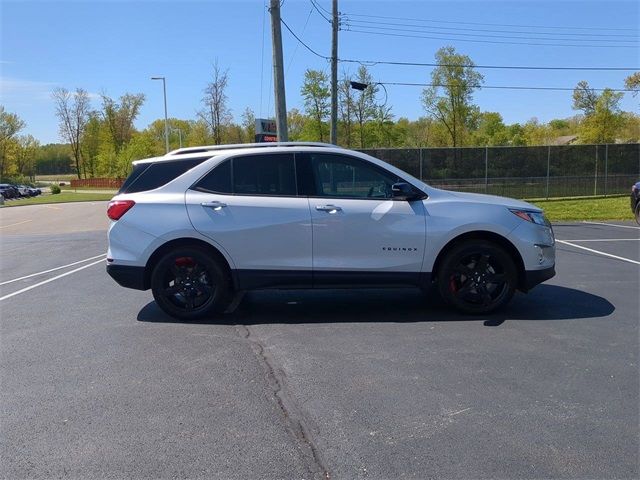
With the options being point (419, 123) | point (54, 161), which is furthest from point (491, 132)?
point (54, 161)

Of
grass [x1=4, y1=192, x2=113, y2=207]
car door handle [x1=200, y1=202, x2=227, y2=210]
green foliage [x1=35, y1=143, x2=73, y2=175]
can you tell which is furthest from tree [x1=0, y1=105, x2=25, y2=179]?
car door handle [x1=200, y1=202, x2=227, y2=210]

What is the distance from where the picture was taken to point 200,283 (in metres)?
6.07

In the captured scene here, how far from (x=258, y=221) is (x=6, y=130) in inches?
3623

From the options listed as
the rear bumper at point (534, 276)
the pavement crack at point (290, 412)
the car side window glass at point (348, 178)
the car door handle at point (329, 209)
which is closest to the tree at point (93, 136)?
the car side window glass at point (348, 178)

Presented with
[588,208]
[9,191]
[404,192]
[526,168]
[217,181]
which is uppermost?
[526,168]

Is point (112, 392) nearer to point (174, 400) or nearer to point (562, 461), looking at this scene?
point (174, 400)

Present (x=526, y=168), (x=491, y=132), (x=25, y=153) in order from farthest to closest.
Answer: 1. (x=25, y=153)
2. (x=491, y=132)
3. (x=526, y=168)

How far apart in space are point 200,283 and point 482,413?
3.34 m

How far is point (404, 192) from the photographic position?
5.87m

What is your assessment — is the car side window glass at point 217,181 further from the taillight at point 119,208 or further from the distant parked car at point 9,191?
the distant parked car at point 9,191

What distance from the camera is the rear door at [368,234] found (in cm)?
591

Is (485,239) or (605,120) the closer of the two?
(485,239)

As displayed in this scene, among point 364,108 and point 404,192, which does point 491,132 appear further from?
point 404,192

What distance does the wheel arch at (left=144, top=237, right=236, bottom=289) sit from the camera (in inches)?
235
